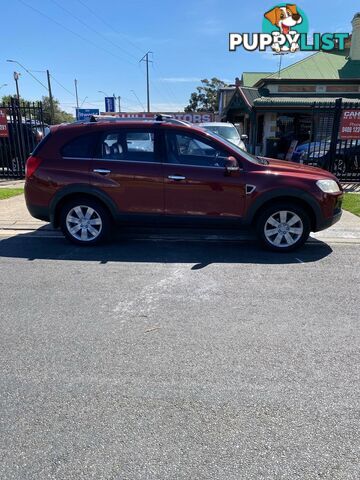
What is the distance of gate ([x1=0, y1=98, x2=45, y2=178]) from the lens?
1192cm

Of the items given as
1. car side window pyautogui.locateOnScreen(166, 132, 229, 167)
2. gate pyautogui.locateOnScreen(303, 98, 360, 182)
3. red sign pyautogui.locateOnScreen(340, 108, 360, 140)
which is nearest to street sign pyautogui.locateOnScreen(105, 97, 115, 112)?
gate pyautogui.locateOnScreen(303, 98, 360, 182)

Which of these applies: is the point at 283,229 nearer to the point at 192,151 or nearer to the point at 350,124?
the point at 192,151

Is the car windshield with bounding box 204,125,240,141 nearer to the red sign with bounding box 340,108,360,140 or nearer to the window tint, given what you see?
the red sign with bounding box 340,108,360,140

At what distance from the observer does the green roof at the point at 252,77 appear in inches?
1215

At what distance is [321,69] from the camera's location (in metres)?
24.3

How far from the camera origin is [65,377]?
9.77ft

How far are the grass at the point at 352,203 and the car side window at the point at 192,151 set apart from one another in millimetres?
3918

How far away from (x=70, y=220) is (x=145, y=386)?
378 centimetres

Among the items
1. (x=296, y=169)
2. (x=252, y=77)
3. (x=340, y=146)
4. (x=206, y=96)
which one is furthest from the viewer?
(x=206, y=96)

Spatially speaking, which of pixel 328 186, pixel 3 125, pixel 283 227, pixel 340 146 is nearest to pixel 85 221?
pixel 283 227

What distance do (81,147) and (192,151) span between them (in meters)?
1.64

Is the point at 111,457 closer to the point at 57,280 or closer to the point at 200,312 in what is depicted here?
the point at 200,312

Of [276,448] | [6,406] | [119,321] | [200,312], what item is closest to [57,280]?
[119,321]

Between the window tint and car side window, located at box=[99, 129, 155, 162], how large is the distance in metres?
0.15
